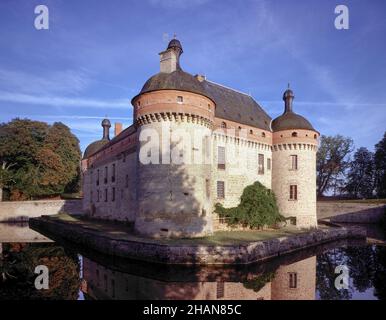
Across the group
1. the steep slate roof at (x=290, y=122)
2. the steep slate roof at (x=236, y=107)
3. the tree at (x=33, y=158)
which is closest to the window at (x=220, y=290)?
the steep slate roof at (x=236, y=107)

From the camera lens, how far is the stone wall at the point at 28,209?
3475cm

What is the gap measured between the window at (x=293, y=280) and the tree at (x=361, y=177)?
42.5 m

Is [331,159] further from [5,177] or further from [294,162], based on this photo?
[5,177]

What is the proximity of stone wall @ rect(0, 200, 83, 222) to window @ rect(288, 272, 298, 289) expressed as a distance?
30727 mm

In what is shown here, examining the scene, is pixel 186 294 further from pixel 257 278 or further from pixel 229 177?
pixel 229 177

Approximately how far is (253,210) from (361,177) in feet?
125

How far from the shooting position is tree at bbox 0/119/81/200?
3659 centimetres

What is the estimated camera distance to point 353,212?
36.2 m

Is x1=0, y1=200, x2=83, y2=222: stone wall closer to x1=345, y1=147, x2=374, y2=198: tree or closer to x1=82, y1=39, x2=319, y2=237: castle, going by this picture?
x1=82, y1=39, x2=319, y2=237: castle

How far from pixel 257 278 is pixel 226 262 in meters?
1.74

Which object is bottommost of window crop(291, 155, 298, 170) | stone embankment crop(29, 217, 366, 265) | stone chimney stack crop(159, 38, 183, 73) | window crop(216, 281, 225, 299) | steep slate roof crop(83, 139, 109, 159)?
window crop(216, 281, 225, 299)

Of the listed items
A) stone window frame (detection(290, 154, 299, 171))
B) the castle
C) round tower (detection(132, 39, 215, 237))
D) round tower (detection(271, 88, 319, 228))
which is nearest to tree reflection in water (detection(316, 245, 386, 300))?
round tower (detection(271, 88, 319, 228))

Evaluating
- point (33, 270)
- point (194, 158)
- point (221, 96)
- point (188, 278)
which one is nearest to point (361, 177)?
point (221, 96)

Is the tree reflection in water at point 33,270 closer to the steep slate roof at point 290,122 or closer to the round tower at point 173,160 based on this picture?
the round tower at point 173,160
